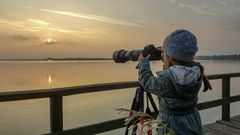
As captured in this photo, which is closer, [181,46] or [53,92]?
[181,46]

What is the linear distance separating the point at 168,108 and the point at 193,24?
17222mm

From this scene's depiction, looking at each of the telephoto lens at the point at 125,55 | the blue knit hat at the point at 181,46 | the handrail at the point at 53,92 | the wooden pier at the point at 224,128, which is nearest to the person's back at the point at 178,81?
the blue knit hat at the point at 181,46

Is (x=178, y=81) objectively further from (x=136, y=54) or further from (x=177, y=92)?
(x=136, y=54)

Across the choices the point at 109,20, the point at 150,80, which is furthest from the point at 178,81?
the point at 109,20

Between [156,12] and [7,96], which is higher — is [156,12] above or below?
above

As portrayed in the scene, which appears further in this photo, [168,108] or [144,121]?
[168,108]

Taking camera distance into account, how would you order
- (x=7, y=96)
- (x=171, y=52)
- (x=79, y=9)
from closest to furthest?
1. (x=171, y=52)
2. (x=7, y=96)
3. (x=79, y=9)

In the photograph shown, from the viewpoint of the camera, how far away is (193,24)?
18.2 meters

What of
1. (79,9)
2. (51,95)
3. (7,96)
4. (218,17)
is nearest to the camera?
(7,96)

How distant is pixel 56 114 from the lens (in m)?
2.63

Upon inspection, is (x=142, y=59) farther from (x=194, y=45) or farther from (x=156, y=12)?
(x=156, y=12)

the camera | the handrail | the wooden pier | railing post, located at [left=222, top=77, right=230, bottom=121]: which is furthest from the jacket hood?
railing post, located at [left=222, top=77, right=230, bottom=121]

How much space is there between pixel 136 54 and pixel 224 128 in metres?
3.15

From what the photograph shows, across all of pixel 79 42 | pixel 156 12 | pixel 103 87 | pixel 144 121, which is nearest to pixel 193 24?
pixel 156 12
